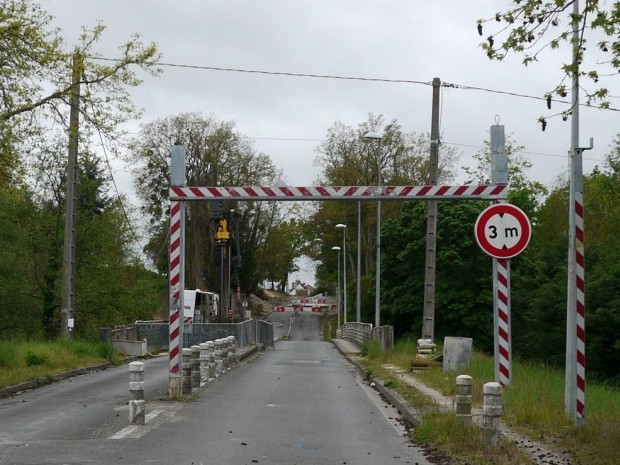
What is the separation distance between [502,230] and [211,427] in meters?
4.65

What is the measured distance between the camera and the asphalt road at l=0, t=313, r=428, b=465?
10070 millimetres

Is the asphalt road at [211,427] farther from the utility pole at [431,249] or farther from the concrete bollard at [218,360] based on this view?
the utility pole at [431,249]

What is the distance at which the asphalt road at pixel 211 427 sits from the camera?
10070mm

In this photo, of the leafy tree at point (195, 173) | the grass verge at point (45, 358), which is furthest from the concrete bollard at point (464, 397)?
the leafy tree at point (195, 173)

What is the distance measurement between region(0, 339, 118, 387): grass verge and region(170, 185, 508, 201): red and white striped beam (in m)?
5.76

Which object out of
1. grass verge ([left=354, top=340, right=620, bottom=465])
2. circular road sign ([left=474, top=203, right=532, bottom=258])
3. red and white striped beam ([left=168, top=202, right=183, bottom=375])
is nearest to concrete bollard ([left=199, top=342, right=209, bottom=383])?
red and white striped beam ([left=168, top=202, right=183, bottom=375])

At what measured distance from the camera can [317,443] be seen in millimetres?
11336

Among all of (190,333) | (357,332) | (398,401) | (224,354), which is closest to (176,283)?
(398,401)

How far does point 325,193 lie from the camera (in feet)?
55.4

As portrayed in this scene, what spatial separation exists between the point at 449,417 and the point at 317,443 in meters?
1.66

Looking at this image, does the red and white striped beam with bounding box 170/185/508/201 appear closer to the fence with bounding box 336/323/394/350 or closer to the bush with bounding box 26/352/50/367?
the bush with bounding box 26/352/50/367

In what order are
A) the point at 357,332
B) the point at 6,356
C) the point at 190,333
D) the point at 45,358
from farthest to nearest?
the point at 357,332
the point at 190,333
the point at 45,358
the point at 6,356

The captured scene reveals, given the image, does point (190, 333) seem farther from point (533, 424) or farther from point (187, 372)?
point (533, 424)

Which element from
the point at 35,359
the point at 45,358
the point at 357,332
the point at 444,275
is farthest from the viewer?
the point at 357,332
